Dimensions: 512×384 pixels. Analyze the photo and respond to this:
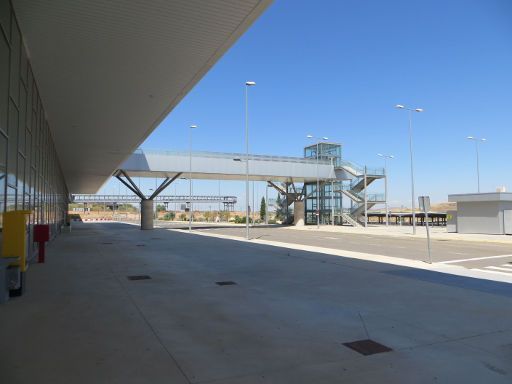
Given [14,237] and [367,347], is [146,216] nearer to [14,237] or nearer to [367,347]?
[14,237]

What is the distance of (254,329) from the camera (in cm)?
634

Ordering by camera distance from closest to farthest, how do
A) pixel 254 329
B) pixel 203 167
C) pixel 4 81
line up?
pixel 254 329
pixel 4 81
pixel 203 167

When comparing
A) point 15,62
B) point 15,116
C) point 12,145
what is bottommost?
point 12,145

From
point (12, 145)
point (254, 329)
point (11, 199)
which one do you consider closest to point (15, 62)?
point (12, 145)

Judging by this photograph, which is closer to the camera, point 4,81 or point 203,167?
point 4,81

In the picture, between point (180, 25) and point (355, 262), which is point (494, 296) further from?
point (180, 25)

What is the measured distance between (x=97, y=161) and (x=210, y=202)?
8638 centimetres

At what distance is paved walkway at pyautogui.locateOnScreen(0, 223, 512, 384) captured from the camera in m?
4.66

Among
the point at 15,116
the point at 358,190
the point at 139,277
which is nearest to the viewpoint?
the point at 15,116

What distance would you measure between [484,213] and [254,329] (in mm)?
33016

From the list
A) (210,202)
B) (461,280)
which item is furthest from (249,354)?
(210,202)

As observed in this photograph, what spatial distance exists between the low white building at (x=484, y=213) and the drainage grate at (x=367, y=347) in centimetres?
3127

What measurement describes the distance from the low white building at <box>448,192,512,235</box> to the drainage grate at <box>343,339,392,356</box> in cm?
3127

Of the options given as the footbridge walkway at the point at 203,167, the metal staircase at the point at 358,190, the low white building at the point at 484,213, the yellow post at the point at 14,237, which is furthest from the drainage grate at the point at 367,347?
the metal staircase at the point at 358,190
